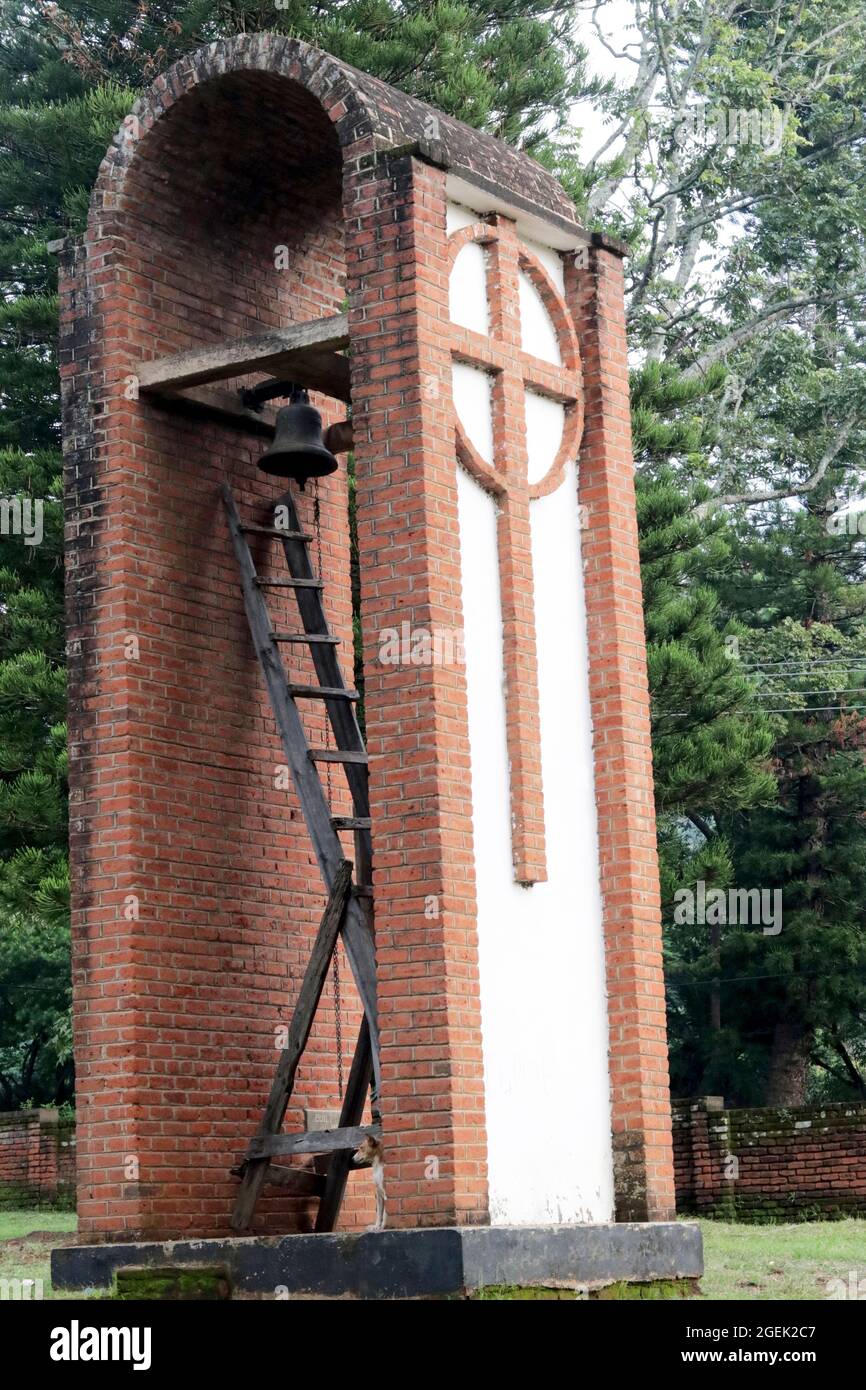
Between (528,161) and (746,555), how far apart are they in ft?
60.2

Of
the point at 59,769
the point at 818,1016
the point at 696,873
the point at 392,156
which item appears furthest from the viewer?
the point at 818,1016

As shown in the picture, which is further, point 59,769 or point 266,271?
point 59,769

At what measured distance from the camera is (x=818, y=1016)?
26.7 meters

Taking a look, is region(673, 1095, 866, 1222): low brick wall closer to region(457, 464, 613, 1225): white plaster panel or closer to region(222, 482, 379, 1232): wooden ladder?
region(222, 482, 379, 1232): wooden ladder

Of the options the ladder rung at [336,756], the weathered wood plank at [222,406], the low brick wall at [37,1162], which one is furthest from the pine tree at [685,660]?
the ladder rung at [336,756]

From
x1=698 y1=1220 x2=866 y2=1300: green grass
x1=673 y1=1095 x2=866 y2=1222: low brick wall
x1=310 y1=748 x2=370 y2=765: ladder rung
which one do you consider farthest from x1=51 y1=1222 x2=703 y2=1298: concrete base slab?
x1=673 y1=1095 x2=866 y2=1222: low brick wall

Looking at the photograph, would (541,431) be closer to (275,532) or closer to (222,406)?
(275,532)

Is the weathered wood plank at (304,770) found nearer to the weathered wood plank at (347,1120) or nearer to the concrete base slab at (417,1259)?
the weathered wood plank at (347,1120)

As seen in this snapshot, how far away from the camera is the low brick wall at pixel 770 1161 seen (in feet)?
58.7

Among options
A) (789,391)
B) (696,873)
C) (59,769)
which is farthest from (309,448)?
(789,391)

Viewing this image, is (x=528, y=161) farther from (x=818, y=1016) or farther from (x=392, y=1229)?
(x=818, y=1016)

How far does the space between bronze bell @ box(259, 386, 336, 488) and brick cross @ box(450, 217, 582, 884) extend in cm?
100

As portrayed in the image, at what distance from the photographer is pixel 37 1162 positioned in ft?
70.1

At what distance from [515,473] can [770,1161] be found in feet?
36.2
